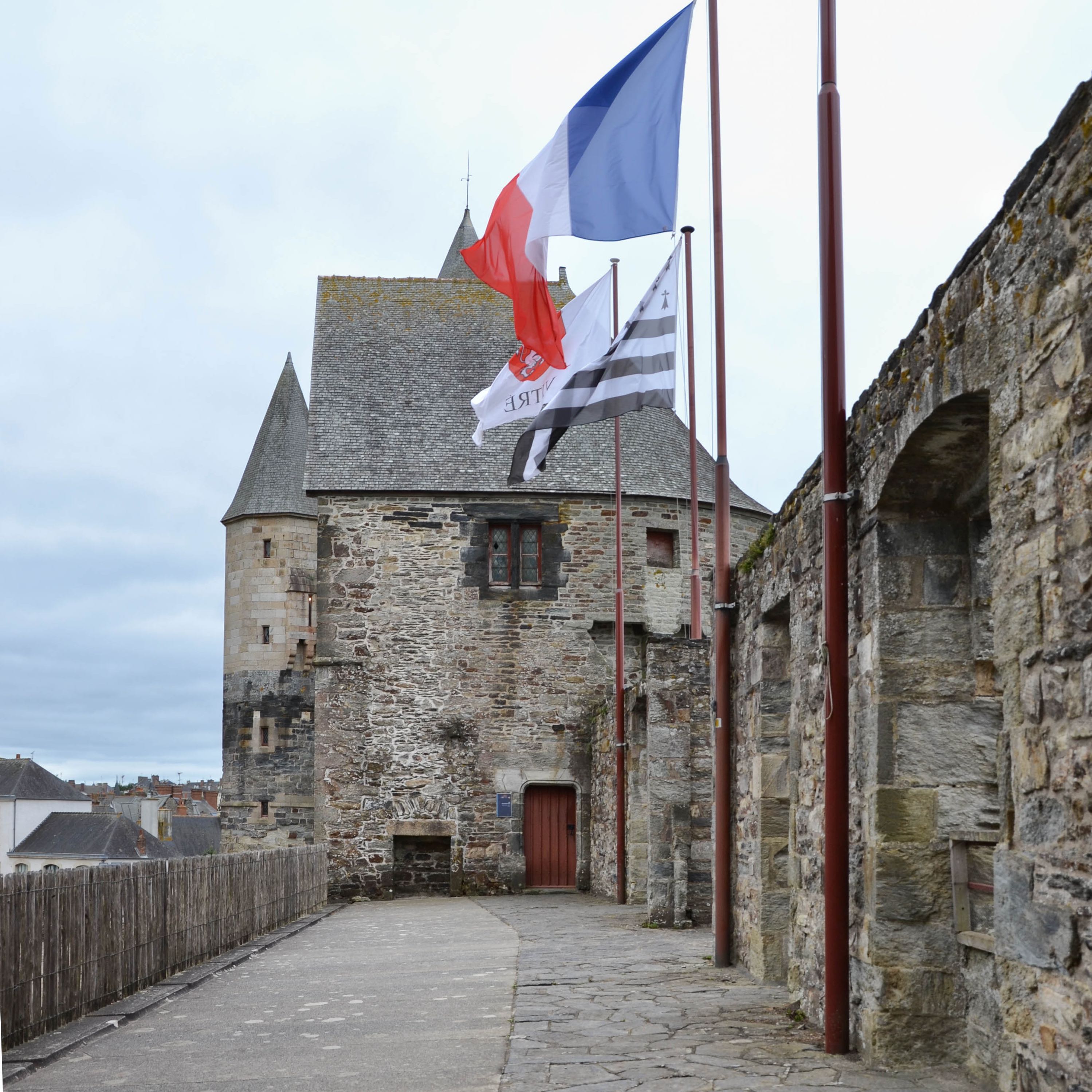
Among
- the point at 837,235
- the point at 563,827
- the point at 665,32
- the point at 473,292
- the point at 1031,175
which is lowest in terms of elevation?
the point at 563,827

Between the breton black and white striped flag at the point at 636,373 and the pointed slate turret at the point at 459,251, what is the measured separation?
1747 centimetres

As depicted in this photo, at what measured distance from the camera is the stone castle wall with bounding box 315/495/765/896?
1856cm

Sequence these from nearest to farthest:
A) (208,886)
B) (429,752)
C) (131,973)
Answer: (131,973) < (208,886) < (429,752)

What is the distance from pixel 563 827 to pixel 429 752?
2263 mm

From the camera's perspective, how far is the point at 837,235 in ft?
18.0

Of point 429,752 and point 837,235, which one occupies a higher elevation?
point 837,235

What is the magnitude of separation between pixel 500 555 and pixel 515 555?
0.74 ft

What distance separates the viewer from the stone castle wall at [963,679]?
10.8ft

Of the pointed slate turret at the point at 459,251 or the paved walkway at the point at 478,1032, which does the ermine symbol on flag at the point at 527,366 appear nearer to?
the paved walkway at the point at 478,1032

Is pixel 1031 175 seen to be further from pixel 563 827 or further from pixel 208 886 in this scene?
pixel 563 827

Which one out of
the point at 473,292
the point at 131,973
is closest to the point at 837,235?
the point at 131,973

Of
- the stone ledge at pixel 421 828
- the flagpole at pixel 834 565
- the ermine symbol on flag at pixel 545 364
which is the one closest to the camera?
the flagpole at pixel 834 565

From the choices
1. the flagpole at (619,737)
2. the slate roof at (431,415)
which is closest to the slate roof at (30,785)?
the slate roof at (431,415)

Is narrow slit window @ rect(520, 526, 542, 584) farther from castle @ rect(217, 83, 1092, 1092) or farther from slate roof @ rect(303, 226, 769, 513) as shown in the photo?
slate roof @ rect(303, 226, 769, 513)
